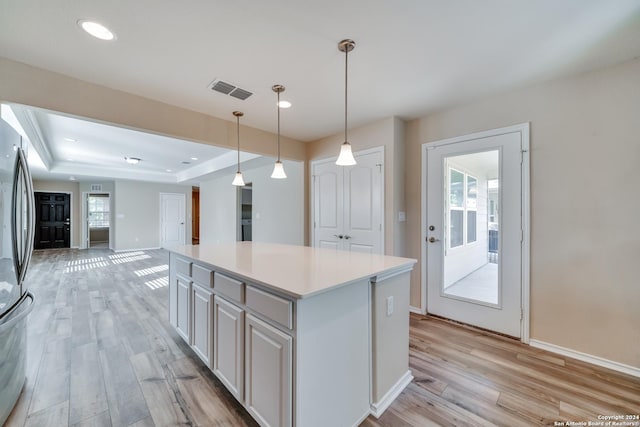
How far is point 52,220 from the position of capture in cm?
886

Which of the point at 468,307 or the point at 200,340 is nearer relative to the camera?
the point at 200,340

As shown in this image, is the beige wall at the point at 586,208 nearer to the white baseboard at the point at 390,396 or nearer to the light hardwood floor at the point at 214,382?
the light hardwood floor at the point at 214,382

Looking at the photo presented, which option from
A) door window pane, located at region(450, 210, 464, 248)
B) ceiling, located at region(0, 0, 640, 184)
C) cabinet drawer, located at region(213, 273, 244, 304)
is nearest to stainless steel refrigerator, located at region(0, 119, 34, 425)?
ceiling, located at region(0, 0, 640, 184)

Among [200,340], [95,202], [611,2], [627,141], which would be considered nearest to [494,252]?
[627,141]

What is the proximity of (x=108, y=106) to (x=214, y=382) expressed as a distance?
266cm

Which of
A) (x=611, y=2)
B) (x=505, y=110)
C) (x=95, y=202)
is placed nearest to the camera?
(x=611, y=2)

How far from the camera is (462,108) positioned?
297 cm

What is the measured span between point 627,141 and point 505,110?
94 cm

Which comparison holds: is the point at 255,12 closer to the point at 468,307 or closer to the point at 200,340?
the point at 200,340

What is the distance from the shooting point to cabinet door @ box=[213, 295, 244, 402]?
1643 millimetres

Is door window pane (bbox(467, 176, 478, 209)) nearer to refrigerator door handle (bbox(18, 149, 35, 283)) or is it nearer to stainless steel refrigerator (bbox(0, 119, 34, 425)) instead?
stainless steel refrigerator (bbox(0, 119, 34, 425))

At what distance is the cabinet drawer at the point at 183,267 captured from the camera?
2307 mm

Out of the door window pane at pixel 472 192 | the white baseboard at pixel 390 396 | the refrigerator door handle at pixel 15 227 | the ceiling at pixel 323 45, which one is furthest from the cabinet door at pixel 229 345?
the door window pane at pixel 472 192

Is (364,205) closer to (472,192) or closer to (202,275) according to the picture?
(472,192)
